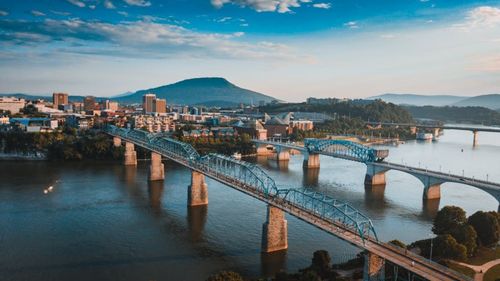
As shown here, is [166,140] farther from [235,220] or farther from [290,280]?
[290,280]

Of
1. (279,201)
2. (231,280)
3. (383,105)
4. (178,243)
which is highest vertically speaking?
(383,105)

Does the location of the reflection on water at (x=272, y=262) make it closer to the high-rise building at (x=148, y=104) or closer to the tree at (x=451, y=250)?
the tree at (x=451, y=250)

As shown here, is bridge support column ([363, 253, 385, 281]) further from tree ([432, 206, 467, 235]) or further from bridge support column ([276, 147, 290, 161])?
bridge support column ([276, 147, 290, 161])

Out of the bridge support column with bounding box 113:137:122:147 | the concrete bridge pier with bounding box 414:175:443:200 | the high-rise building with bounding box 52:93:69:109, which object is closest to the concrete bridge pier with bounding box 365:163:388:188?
the concrete bridge pier with bounding box 414:175:443:200

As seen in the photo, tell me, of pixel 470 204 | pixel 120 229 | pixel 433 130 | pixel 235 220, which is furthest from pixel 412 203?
pixel 433 130

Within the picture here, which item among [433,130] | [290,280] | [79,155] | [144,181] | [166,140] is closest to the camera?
[290,280]

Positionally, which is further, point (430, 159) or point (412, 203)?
point (430, 159)
